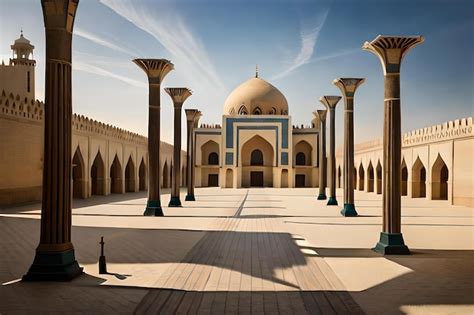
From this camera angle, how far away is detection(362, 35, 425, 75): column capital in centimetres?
739

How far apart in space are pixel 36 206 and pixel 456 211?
13.3m

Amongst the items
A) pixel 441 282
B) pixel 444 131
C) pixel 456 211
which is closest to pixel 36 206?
pixel 441 282

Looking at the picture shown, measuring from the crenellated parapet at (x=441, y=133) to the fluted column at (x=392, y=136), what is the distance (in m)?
9.82

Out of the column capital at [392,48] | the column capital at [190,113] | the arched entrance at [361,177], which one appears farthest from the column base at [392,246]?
the arched entrance at [361,177]

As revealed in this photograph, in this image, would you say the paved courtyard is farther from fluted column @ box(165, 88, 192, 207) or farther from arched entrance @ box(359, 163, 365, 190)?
arched entrance @ box(359, 163, 365, 190)

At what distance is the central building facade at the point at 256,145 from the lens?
31.0 metres

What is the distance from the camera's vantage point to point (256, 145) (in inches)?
1332

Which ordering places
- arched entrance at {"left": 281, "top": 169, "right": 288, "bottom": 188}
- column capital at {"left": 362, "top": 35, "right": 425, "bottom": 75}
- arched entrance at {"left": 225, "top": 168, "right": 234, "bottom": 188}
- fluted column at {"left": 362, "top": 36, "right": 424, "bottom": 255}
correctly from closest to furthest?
fluted column at {"left": 362, "top": 36, "right": 424, "bottom": 255}
column capital at {"left": 362, "top": 35, "right": 425, "bottom": 75}
arched entrance at {"left": 225, "top": 168, "right": 234, "bottom": 188}
arched entrance at {"left": 281, "top": 169, "right": 288, "bottom": 188}

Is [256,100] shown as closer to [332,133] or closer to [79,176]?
[79,176]

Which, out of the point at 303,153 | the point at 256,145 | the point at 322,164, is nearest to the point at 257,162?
the point at 256,145

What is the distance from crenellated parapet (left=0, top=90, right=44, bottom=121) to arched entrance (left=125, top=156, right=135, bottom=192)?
893 centimetres

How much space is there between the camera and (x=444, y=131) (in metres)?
17.5

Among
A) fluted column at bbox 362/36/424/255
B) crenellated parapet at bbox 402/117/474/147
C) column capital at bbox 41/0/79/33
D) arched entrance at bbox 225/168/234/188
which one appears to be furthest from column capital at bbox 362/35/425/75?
arched entrance at bbox 225/168/234/188

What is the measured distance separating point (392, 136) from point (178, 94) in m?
9.36
